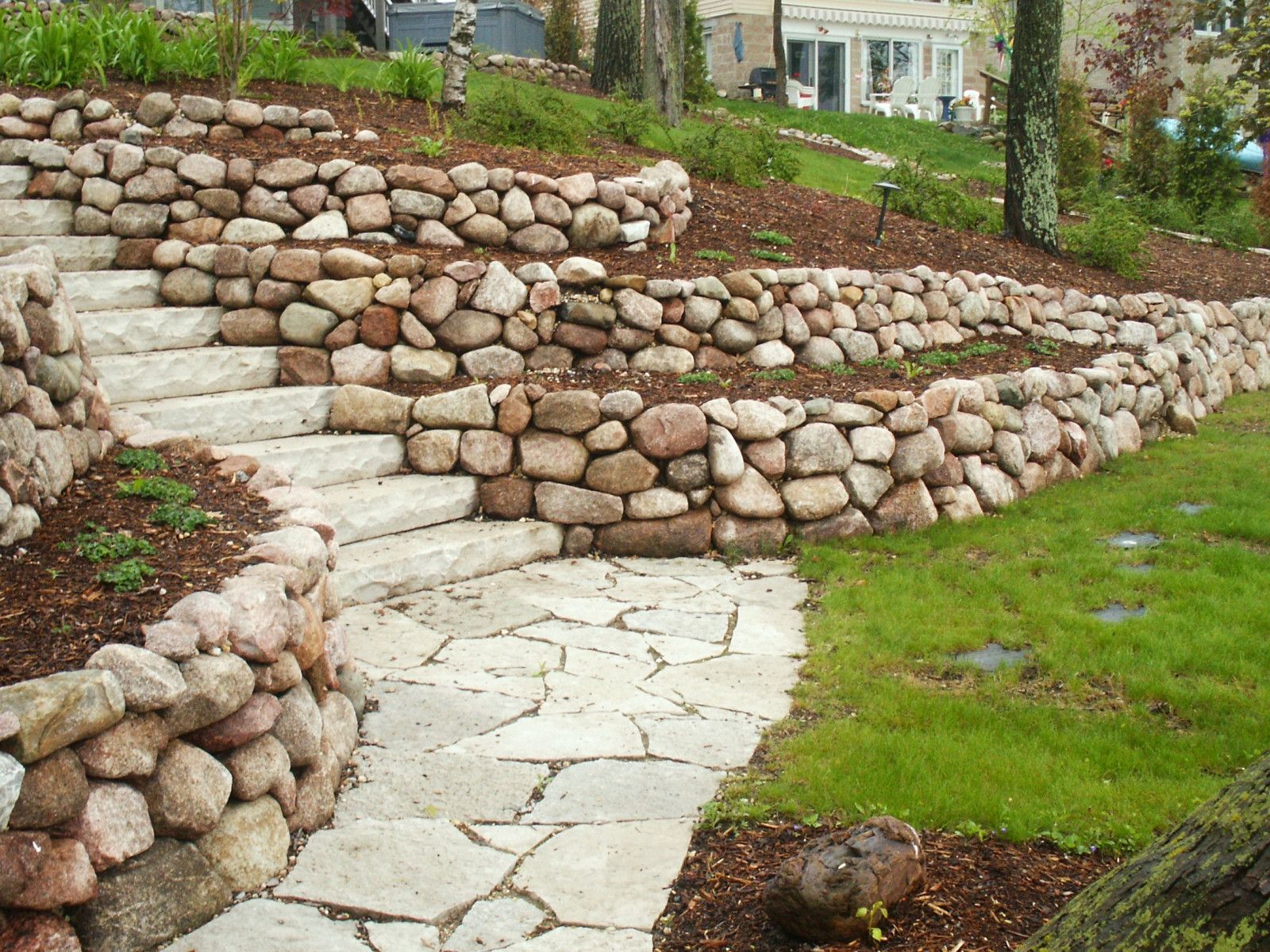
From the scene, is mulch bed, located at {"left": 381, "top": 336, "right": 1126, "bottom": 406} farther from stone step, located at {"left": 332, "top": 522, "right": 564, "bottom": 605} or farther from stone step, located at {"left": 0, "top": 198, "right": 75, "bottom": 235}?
stone step, located at {"left": 0, "top": 198, "right": 75, "bottom": 235}

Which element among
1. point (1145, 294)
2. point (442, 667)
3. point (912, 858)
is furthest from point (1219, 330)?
point (912, 858)

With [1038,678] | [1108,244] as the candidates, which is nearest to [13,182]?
[1038,678]

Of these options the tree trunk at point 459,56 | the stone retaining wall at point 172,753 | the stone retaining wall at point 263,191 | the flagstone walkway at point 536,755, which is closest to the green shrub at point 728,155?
the tree trunk at point 459,56

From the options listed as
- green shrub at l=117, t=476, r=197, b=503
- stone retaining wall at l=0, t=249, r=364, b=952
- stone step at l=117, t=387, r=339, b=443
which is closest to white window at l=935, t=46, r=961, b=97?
stone step at l=117, t=387, r=339, b=443

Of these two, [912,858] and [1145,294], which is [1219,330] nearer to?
[1145,294]

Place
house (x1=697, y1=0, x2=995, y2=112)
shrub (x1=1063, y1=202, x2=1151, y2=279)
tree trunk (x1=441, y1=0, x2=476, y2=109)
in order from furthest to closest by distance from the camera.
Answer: house (x1=697, y1=0, x2=995, y2=112)
shrub (x1=1063, y1=202, x2=1151, y2=279)
tree trunk (x1=441, y1=0, x2=476, y2=109)

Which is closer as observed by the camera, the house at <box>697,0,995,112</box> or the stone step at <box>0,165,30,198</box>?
the stone step at <box>0,165,30,198</box>

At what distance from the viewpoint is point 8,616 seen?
331 cm

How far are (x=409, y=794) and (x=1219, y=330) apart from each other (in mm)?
9695

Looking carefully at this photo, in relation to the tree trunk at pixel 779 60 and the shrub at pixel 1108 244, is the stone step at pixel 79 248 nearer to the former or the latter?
the shrub at pixel 1108 244

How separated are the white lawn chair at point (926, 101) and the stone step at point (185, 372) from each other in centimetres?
2573

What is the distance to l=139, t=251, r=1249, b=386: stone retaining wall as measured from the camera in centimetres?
696

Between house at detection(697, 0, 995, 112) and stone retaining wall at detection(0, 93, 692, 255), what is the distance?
20962mm

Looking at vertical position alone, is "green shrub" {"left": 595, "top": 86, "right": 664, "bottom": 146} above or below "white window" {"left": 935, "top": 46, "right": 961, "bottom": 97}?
below
